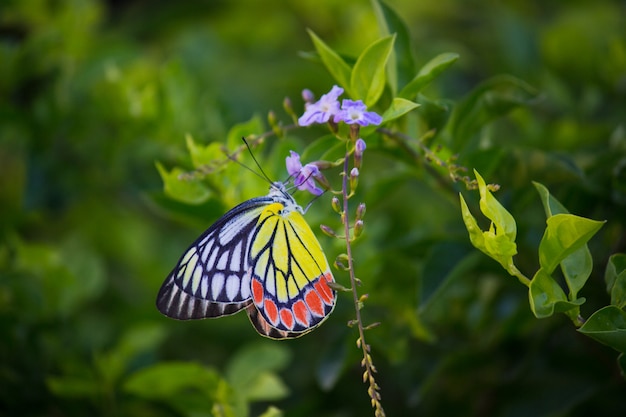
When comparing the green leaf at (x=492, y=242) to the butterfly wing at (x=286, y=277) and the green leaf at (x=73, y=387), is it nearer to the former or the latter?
the butterfly wing at (x=286, y=277)

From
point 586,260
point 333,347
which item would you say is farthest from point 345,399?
point 586,260

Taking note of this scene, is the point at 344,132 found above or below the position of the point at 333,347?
above

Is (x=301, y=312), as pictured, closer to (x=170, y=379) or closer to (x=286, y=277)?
(x=286, y=277)

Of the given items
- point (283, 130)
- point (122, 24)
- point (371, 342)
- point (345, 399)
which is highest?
point (283, 130)

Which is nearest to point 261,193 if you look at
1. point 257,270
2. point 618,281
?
point 257,270

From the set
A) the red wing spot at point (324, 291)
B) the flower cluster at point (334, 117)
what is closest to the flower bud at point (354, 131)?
the flower cluster at point (334, 117)

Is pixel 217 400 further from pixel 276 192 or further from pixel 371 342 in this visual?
pixel 276 192
